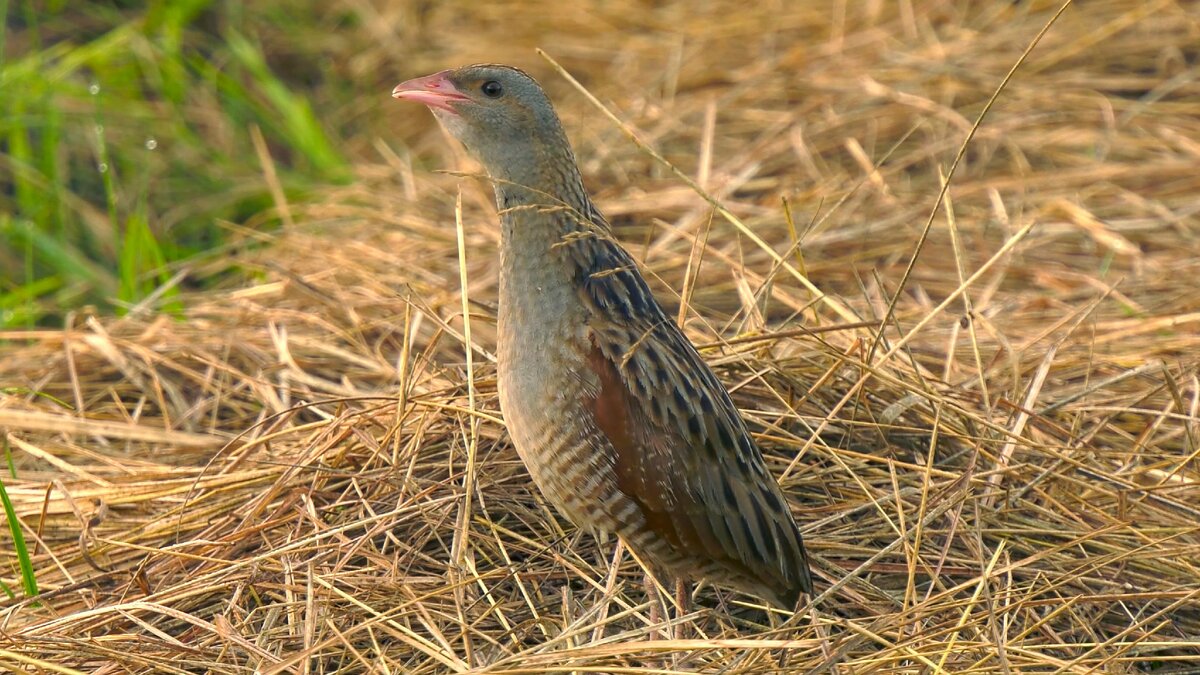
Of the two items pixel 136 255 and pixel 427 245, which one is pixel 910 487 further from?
pixel 136 255

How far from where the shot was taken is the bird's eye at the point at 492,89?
3.53 m

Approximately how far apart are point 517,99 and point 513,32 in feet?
16.5

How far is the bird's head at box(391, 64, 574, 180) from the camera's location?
3514 millimetres

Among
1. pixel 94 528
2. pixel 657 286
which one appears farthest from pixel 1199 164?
pixel 94 528

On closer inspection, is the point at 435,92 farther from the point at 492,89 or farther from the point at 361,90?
the point at 361,90

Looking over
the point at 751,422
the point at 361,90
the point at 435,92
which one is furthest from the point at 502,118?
the point at 361,90

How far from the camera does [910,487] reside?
384cm

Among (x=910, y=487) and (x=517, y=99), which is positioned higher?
(x=517, y=99)

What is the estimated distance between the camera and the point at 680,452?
3275 mm

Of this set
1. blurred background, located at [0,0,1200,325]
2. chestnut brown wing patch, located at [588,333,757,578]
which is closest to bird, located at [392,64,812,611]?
chestnut brown wing patch, located at [588,333,757,578]

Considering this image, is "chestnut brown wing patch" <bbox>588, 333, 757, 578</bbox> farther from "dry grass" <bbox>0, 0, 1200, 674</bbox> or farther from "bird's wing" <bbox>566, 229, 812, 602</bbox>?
"dry grass" <bbox>0, 0, 1200, 674</bbox>

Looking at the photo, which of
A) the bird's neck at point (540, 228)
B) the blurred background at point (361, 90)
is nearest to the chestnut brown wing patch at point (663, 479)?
the bird's neck at point (540, 228)

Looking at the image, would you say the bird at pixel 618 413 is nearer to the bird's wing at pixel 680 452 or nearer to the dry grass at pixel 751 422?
the bird's wing at pixel 680 452

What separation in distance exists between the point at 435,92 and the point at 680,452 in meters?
1.12
